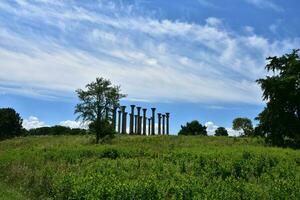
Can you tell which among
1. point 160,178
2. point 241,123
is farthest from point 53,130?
point 160,178

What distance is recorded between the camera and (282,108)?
166 ft

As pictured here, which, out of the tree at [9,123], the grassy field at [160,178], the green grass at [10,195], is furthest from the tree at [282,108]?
the tree at [9,123]

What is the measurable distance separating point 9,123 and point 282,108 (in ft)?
261

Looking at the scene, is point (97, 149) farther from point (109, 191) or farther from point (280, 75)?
point (109, 191)

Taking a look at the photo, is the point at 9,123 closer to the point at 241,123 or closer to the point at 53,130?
the point at 53,130

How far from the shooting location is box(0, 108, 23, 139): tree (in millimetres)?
113150

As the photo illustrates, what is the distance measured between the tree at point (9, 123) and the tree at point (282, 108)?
76.4 metres

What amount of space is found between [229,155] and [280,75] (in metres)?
24.1

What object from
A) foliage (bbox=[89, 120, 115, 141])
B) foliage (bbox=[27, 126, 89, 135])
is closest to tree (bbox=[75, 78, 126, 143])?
foliage (bbox=[89, 120, 115, 141])

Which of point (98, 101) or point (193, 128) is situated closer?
point (98, 101)

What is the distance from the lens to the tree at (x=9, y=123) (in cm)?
11315

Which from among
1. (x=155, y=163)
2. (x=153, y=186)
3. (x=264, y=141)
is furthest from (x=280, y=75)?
(x=153, y=186)

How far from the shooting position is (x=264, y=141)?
174 ft

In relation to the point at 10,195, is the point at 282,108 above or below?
above
